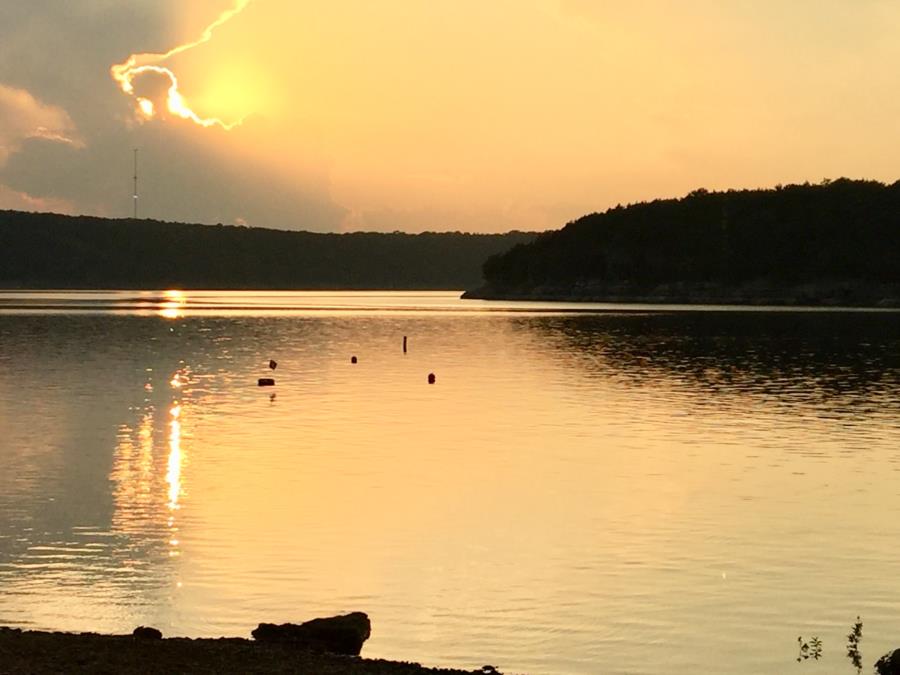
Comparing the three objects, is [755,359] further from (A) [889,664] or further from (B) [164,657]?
(B) [164,657]

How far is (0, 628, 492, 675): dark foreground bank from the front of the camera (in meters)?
15.2

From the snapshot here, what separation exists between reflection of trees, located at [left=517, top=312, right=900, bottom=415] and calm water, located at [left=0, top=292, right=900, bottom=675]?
0.66 metres

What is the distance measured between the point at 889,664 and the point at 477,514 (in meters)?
13.3


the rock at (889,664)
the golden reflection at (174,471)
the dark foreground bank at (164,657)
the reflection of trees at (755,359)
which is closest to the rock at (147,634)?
the dark foreground bank at (164,657)

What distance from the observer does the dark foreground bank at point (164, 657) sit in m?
15.2

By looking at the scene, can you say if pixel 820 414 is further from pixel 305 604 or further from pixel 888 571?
pixel 305 604

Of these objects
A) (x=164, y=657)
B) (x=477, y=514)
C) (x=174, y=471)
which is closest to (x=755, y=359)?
(x=174, y=471)

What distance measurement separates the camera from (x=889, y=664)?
55.6 ft

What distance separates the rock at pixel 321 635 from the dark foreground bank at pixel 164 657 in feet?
1.55

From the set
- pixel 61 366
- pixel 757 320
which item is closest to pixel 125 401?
pixel 61 366

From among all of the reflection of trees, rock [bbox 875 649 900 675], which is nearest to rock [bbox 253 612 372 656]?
rock [bbox 875 649 900 675]

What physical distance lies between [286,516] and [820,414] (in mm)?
28103

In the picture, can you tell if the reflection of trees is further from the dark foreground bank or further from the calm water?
the dark foreground bank

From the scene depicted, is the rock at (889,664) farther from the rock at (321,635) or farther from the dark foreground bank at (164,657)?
the rock at (321,635)
